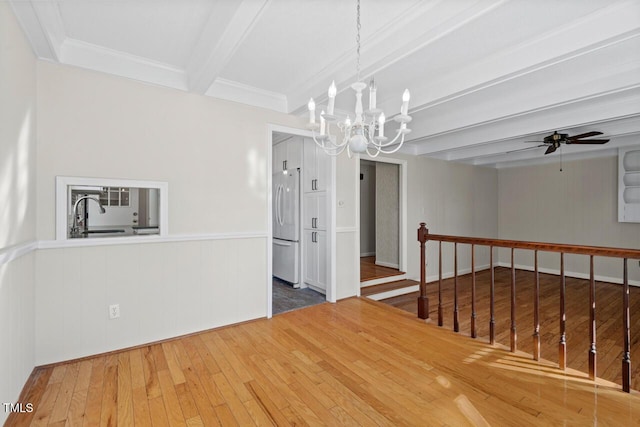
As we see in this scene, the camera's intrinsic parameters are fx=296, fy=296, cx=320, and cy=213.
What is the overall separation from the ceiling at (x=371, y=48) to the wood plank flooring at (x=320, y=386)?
236 centimetres

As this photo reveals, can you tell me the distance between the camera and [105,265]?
2.54 meters

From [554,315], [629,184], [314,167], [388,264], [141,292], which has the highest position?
[314,167]

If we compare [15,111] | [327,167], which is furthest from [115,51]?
[327,167]

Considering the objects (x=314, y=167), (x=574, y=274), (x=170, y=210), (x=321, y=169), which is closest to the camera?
(x=170, y=210)

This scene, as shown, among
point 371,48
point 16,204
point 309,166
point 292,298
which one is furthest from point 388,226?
point 16,204

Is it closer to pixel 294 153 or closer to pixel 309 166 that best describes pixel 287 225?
pixel 309 166

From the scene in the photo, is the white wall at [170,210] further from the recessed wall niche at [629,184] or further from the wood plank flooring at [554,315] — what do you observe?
the recessed wall niche at [629,184]

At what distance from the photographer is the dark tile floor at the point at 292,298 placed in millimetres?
3748

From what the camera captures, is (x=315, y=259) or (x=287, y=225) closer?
(x=315, y=259)

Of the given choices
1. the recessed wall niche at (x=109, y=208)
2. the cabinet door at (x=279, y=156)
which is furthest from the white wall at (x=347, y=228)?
the recessed wall niche at (x=109, y=208)

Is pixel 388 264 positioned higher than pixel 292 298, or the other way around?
pixel 388 264

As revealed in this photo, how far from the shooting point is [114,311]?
2.57 meters

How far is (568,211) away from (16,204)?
332 inches

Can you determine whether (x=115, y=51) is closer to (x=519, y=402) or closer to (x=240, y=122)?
(x=240, y=122)
